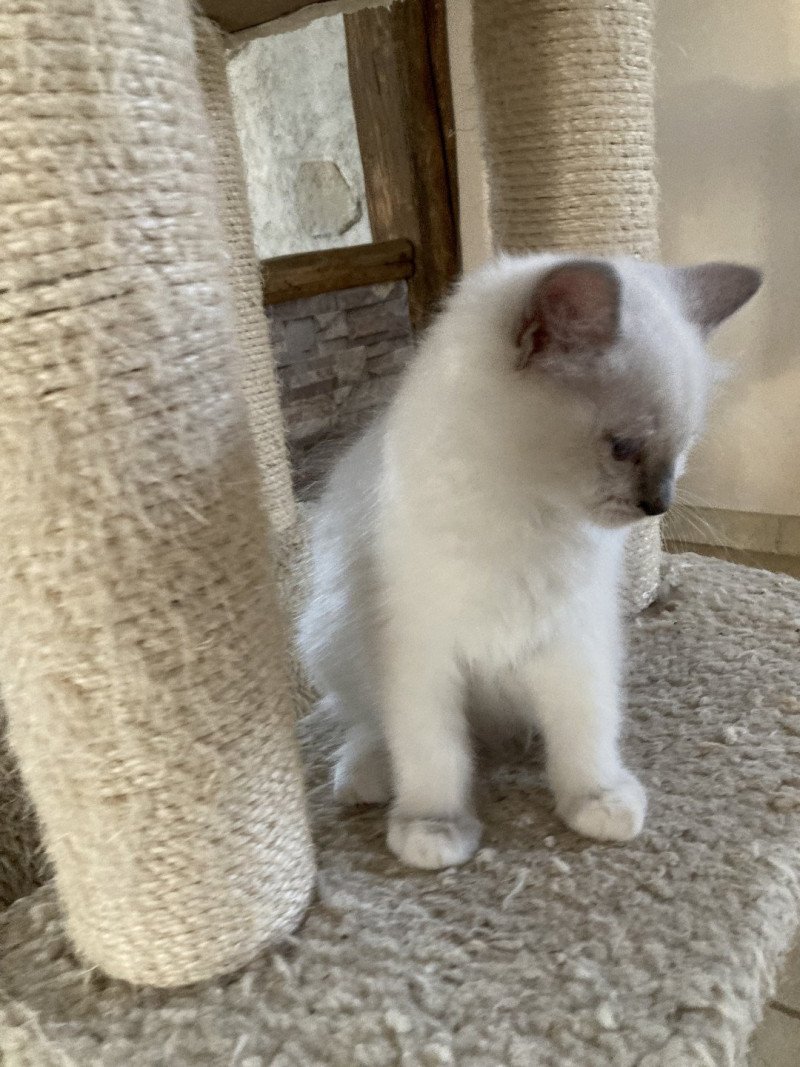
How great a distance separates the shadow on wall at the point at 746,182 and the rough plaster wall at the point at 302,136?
98 centimetres

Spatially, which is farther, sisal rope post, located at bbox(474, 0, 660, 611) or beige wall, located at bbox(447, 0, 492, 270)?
beige wall, located at bbox(447, 0, 492, 270)

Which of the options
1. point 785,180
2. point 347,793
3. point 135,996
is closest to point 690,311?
point 347,793

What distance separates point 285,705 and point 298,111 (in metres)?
2.33

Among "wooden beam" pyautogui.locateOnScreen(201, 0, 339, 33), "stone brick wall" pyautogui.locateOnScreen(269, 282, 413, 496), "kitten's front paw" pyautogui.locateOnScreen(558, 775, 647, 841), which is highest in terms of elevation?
"wooden beam" pyautogui.locateOnScreen(201, 0, 339, 33)

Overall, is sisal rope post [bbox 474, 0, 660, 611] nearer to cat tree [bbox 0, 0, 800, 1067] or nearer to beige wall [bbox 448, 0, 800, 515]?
cat tree [bbox 0, 0, 800, 1067]

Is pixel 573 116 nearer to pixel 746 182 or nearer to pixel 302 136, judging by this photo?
pixel 746 182

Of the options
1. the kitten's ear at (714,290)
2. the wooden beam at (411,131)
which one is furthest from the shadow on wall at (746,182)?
the kitten's ear at (714,290)

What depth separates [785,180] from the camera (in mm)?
1786

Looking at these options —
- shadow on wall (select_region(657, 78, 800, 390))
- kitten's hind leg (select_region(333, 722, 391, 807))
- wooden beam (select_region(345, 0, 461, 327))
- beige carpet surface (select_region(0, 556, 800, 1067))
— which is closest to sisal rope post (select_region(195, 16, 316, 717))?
kitten's hind leg (select_region(333, 722, 391, 807))

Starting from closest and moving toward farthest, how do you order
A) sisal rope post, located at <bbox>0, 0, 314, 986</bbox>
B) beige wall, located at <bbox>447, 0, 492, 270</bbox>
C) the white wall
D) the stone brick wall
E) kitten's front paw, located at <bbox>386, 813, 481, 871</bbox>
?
sisal rope post, located at <bbox>0, 0, 314, 986</bbox> → kitten's front paw, located at <bbox>386, 813, 481, 871</bbox> → the white wall → beige wall, located at <bbox>447, 0, 492, 270</bbox> → the stone brick wall

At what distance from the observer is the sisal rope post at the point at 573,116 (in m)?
1.05

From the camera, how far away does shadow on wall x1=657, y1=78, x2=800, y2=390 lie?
1.77m

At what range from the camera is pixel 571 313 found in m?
0.67

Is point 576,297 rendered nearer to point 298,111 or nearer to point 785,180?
point 785,180
